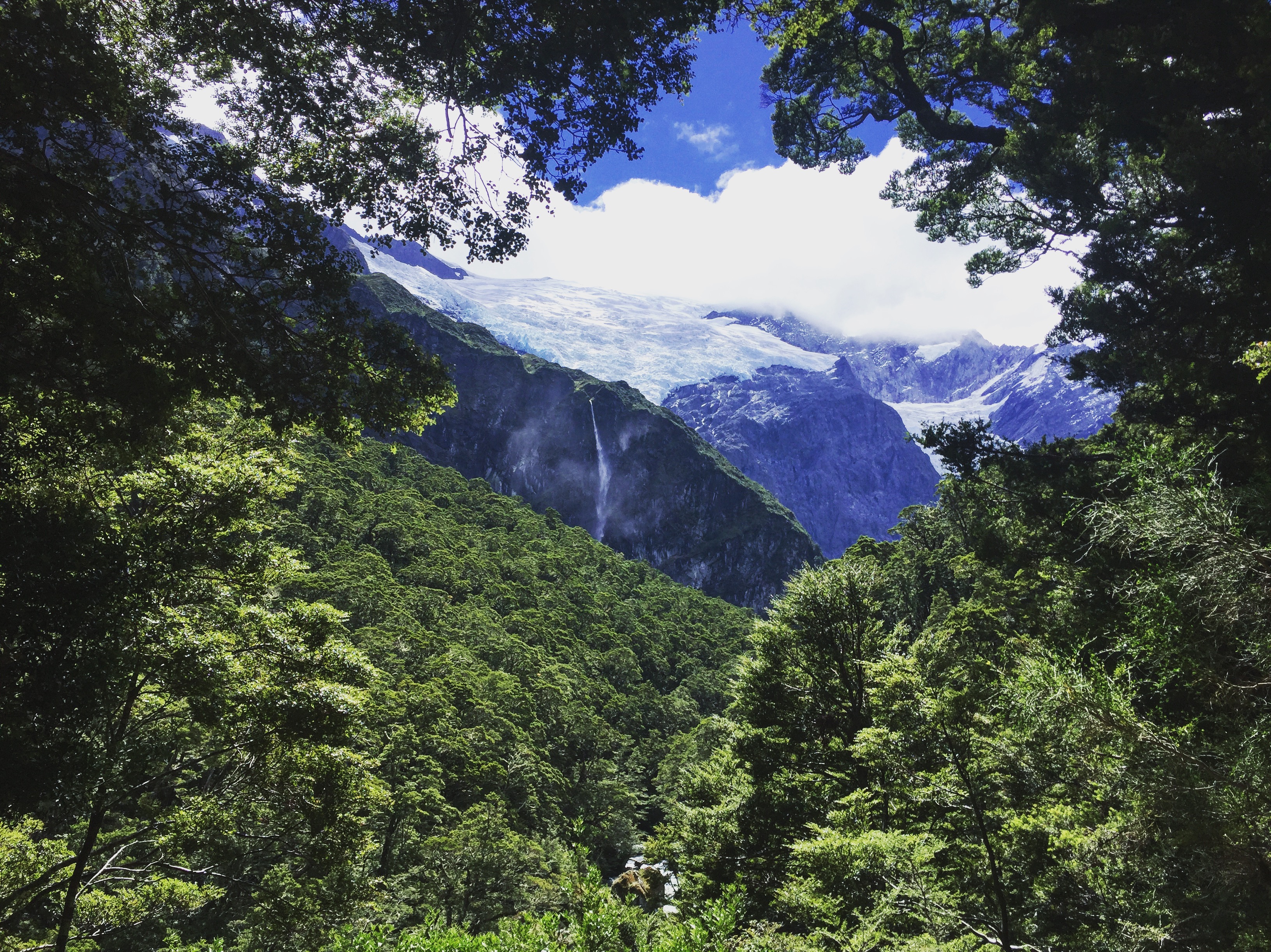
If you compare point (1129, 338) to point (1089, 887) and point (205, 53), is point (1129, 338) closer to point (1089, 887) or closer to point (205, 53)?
point (1089, 887)

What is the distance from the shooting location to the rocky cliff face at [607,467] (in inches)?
6196

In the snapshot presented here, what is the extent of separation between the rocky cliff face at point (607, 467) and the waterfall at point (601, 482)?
0.30 m

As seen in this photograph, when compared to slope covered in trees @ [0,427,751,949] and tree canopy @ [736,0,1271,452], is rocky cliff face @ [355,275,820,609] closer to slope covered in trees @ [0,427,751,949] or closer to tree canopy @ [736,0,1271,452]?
slope covered in trees @ [0,427,751,949]

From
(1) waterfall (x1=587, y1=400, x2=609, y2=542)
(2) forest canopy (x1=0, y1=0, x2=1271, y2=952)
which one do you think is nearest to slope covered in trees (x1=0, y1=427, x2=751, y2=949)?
(2) forest canopy (x1=0, y1=0, x2=1271, y2=952)

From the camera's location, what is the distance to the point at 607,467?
167375 millimetres

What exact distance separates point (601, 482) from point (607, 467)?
4607mm

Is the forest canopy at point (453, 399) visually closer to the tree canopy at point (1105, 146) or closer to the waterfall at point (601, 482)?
the tree canopy at point (1105, 146)

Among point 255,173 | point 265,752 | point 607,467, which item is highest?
point 607,467

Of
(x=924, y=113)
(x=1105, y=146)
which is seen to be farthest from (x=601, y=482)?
(x=1105, y=146)

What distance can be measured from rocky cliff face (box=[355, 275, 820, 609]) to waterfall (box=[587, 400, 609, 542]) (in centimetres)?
30

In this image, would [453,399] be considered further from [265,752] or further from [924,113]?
[924,113]

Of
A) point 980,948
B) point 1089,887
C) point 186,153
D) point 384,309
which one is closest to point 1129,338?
point 1089,887

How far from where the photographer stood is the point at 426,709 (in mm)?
29406

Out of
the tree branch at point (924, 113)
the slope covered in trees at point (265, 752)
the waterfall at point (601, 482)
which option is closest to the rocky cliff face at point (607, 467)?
the waterfall at point (601, 482)
